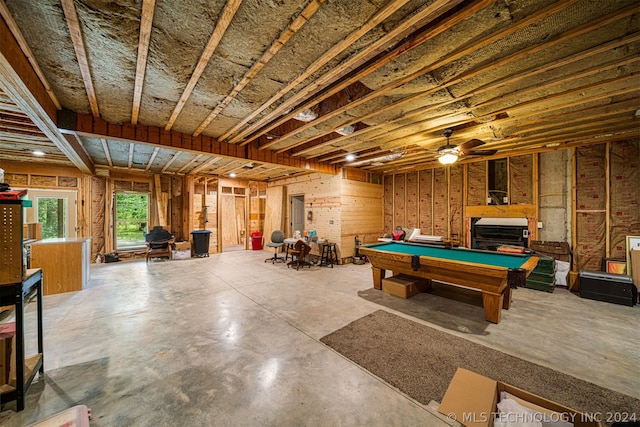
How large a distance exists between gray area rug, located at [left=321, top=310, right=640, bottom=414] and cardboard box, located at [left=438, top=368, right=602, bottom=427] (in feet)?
0.66

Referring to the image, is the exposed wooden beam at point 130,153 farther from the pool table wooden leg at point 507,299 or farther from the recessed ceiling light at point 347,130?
the pool table wooden leg at point 507,299

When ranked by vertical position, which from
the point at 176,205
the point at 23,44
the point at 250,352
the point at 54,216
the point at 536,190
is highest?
the point at 23,44

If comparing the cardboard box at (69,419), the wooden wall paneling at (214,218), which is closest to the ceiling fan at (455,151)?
the cardboard box at (69,419)

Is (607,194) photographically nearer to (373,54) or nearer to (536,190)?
(536,190)

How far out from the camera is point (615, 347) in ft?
8.68

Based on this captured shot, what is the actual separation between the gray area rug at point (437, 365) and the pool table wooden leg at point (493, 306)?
81 cm

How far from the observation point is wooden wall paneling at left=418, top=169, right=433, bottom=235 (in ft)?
23.5

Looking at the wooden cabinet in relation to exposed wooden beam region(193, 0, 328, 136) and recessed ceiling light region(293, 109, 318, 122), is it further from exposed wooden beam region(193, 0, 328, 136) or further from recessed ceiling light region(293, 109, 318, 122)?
recessed ceiling light region(293, 109, 318, 122)

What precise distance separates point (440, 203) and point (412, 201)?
2.86 feet

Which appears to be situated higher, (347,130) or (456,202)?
(347,130)

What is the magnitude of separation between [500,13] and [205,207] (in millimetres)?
9161

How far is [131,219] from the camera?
25.8 ft

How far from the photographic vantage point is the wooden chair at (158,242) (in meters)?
7.03

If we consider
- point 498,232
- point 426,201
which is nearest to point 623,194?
point 498,232
